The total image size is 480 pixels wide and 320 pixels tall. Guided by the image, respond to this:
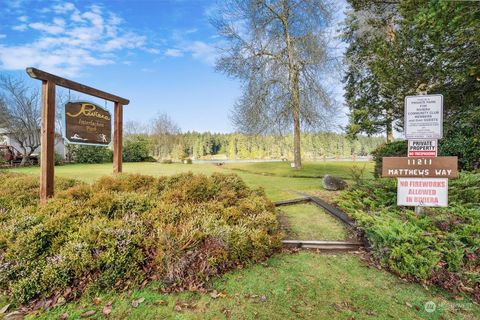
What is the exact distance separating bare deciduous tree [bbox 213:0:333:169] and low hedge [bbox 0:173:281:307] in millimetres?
10930

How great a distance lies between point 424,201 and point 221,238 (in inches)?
134

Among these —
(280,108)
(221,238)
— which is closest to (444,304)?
(221,238)

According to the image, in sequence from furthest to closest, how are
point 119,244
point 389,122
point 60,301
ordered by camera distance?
point 389,122, point 119,244, point 60,301

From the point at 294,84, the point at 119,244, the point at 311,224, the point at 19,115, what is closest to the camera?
the point at 119,244

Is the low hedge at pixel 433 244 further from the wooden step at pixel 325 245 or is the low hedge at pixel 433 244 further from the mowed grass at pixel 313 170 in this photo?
the mowed grass at pixel 313 170

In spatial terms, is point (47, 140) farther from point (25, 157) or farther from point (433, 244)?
point (25, 157)

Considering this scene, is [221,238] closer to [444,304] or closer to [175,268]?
[175,268]

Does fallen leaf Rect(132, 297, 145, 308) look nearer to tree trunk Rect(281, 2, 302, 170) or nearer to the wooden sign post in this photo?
the wooden sign post

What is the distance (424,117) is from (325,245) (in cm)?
274

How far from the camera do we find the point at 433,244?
289 centimetres

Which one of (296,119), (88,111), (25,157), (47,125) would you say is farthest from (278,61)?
(25,157)

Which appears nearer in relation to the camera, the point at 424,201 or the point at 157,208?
the point at 157,208

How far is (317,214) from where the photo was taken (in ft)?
17.0

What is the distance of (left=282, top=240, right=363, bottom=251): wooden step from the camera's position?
3607mm
